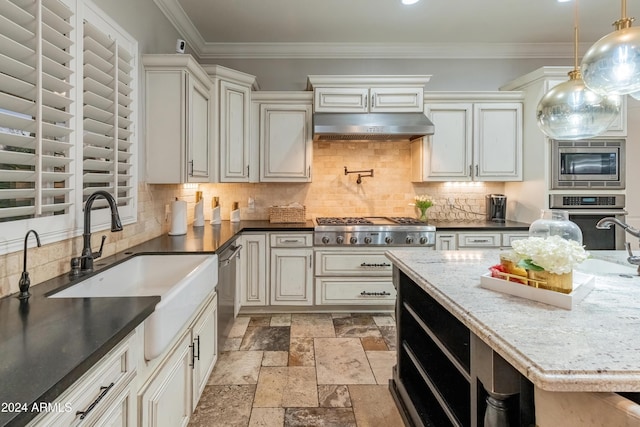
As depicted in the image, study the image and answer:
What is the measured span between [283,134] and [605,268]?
9.65 feet

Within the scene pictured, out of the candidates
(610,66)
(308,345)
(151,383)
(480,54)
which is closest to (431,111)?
(480,54)

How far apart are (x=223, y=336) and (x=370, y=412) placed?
120 cm

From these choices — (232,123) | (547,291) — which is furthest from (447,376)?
(232,123)

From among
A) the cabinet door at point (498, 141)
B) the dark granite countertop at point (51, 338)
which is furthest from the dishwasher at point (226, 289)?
the cabinet door at point (498, 141)

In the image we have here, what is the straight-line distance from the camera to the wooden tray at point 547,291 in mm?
1181

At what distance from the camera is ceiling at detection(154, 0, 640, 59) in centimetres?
309

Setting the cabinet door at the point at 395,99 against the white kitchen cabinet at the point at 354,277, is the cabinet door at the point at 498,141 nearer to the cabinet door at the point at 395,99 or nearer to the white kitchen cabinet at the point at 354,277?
the cabinet door at the point at 395,99

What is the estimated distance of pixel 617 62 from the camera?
1.36 metres

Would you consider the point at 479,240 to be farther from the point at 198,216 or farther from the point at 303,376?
the point at 198,216

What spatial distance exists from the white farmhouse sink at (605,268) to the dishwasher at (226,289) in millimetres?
2136

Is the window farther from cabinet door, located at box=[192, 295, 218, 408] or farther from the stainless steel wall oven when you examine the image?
the stainless steel wall oven

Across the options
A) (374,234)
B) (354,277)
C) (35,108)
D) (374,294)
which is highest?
(35,108)

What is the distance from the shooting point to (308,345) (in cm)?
285

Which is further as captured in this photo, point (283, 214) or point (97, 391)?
point (283, 214)
